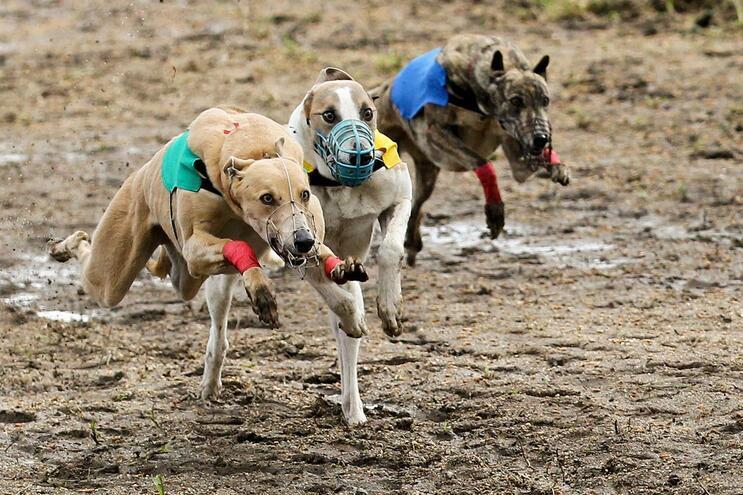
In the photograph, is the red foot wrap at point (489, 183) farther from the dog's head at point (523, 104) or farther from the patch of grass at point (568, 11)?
the patch of grass at point (568, 11)

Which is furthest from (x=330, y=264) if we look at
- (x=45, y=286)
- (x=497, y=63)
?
(x=45, y=286)

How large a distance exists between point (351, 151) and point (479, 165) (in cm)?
267

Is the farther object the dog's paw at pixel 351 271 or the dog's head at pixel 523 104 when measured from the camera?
the dog's head at pixel 523 104

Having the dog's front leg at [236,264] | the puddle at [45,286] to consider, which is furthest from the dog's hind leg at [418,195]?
the dog's front leg at [236,264]

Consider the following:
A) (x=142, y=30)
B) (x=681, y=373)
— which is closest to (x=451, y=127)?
(x=681, y=373)

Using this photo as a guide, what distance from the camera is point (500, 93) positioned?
25.7 ft

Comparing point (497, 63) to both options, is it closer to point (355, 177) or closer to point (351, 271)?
point (355, 177)

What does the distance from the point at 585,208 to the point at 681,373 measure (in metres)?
3.70

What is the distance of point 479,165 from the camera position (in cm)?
798

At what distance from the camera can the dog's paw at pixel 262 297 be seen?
4.96 metres

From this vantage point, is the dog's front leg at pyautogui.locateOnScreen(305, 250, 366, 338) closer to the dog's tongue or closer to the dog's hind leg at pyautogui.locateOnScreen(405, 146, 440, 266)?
the dog's tongue

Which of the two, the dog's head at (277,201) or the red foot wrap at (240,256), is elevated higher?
the dog's head at (277,201)

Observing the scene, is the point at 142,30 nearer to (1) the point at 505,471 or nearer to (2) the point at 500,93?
(2) the point at 500,93

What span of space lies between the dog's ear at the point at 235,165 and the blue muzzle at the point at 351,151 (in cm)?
44
